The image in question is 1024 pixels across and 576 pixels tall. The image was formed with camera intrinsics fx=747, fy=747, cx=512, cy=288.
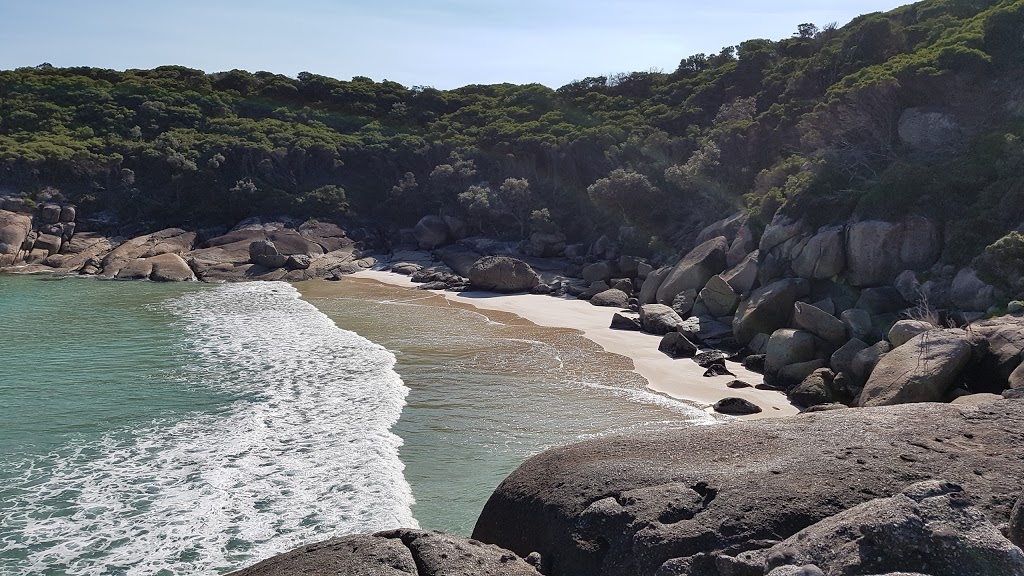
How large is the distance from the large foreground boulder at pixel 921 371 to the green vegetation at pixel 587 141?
755cm

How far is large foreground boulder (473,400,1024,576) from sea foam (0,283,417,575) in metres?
3.68

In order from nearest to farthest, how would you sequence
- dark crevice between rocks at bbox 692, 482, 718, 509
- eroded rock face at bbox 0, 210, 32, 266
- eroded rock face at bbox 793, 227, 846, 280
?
dark crevice between rocks at bbox 692, 482, 718, 509 → eroded rock face at bbox 793, 227, 846, 280 → eroded rock face at bbox 0, 210, 32, 266

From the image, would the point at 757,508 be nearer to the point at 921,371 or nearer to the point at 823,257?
the point at 921,371

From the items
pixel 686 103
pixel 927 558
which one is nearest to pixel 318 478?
pixel 927 558

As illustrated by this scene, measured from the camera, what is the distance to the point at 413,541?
677 cm

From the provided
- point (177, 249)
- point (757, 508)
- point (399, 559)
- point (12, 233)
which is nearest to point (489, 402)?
point (757, 508)

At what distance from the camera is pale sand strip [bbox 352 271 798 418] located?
18328mm

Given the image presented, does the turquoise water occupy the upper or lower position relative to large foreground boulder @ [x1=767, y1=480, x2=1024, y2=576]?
lower

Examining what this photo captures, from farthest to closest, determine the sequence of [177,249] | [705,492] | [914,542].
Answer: [177,249], [705,492], [914,542]

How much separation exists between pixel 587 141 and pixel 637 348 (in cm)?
2856

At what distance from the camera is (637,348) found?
23.7 meters

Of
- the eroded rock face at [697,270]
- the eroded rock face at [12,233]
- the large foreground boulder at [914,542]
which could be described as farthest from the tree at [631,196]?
the large foreground boulder at [914,542]

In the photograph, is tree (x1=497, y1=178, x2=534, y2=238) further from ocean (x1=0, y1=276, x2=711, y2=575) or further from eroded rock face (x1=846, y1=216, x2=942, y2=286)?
eroded rock face (x1=846, y1=216, x2=942, y2=286)

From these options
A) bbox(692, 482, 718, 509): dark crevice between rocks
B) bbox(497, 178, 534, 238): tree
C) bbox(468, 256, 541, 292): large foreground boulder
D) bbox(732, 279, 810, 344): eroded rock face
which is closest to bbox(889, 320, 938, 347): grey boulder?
bbox(732, 279, 810, 344): eroded rock face
